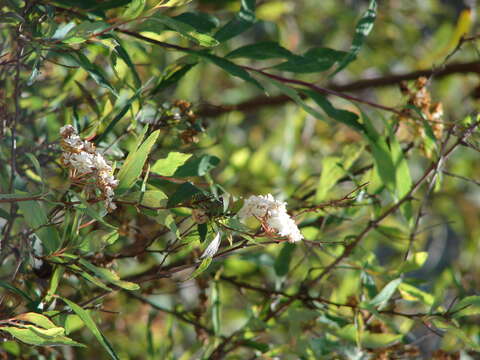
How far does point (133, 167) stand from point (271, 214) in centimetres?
14

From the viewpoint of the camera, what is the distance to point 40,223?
0.66m

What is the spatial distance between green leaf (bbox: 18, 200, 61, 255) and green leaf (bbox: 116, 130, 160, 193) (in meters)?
0.08

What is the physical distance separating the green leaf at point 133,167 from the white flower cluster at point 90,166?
14mm

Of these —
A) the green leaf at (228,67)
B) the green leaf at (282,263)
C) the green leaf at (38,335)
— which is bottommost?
the green leaf at (282,263)

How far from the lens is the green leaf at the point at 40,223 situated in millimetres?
642

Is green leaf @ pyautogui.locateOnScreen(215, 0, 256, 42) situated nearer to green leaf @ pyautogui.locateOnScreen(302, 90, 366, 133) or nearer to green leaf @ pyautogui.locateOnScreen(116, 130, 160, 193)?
green leaf @ pyautogui.locateOnScreen(302, 90, 366, 133)

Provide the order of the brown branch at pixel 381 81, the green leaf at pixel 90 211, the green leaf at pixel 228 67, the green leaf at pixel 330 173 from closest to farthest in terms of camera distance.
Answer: the green leaf at pixel 90 211 < the green leaf at pixel 228 67 < the green leaf at pixel 330 173 < the brown branch at pixel 381 81

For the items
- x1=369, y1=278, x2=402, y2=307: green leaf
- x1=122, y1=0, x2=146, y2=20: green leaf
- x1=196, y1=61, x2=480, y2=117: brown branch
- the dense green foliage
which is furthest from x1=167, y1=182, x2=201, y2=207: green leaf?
x1=196, y1=61, x2=480, y2=117: brown branch

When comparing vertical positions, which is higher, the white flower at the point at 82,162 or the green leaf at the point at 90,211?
the white flower at the point at 82,162

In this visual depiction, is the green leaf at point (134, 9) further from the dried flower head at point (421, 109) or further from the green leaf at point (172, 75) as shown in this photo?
the dried flower head at point (421, 109)

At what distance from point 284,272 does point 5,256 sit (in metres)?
0.40

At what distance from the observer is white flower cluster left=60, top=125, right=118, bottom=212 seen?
61cm

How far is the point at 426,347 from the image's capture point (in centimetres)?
191

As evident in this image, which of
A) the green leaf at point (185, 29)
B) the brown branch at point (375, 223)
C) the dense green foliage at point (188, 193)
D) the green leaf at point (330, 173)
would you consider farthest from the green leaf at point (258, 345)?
the green leaf at point (185, 29)
